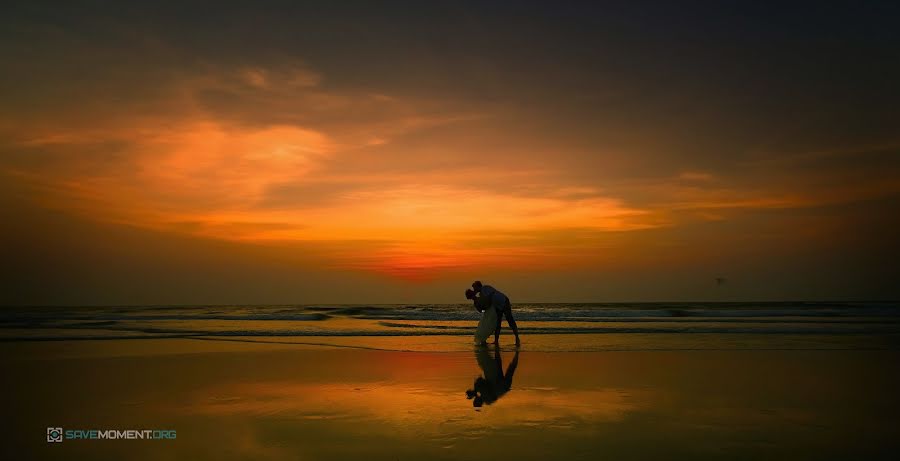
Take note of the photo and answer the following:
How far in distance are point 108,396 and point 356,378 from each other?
3.73 metres

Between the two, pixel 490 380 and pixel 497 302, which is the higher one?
pixel 497 302

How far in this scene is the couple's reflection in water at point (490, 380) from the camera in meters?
8.44

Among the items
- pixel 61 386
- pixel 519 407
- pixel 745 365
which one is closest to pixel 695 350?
pixel 745 365

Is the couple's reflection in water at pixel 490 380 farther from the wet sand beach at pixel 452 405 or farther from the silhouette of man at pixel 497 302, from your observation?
the silhouette of man at pixel 497 302

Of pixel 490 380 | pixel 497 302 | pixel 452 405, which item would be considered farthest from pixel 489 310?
pixel 452 405

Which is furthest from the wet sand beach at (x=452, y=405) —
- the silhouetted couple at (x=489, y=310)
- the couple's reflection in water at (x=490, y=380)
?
the silhouetted couple at (x=489, y=310)

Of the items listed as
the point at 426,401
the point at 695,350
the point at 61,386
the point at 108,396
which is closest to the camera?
the point at 426,401

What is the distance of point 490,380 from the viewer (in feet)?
32.7

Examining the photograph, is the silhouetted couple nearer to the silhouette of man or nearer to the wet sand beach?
the silhouette of man

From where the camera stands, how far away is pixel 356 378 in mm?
10297

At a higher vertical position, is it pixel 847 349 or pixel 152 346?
pixel 152 346

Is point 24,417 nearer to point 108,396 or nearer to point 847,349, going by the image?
point 108,396

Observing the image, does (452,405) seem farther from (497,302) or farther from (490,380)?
(497,302)

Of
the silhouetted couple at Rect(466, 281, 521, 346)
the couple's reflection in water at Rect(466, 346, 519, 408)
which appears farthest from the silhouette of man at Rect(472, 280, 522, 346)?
the couple's reflection in water at Rect(466, 346, 519, 408)
